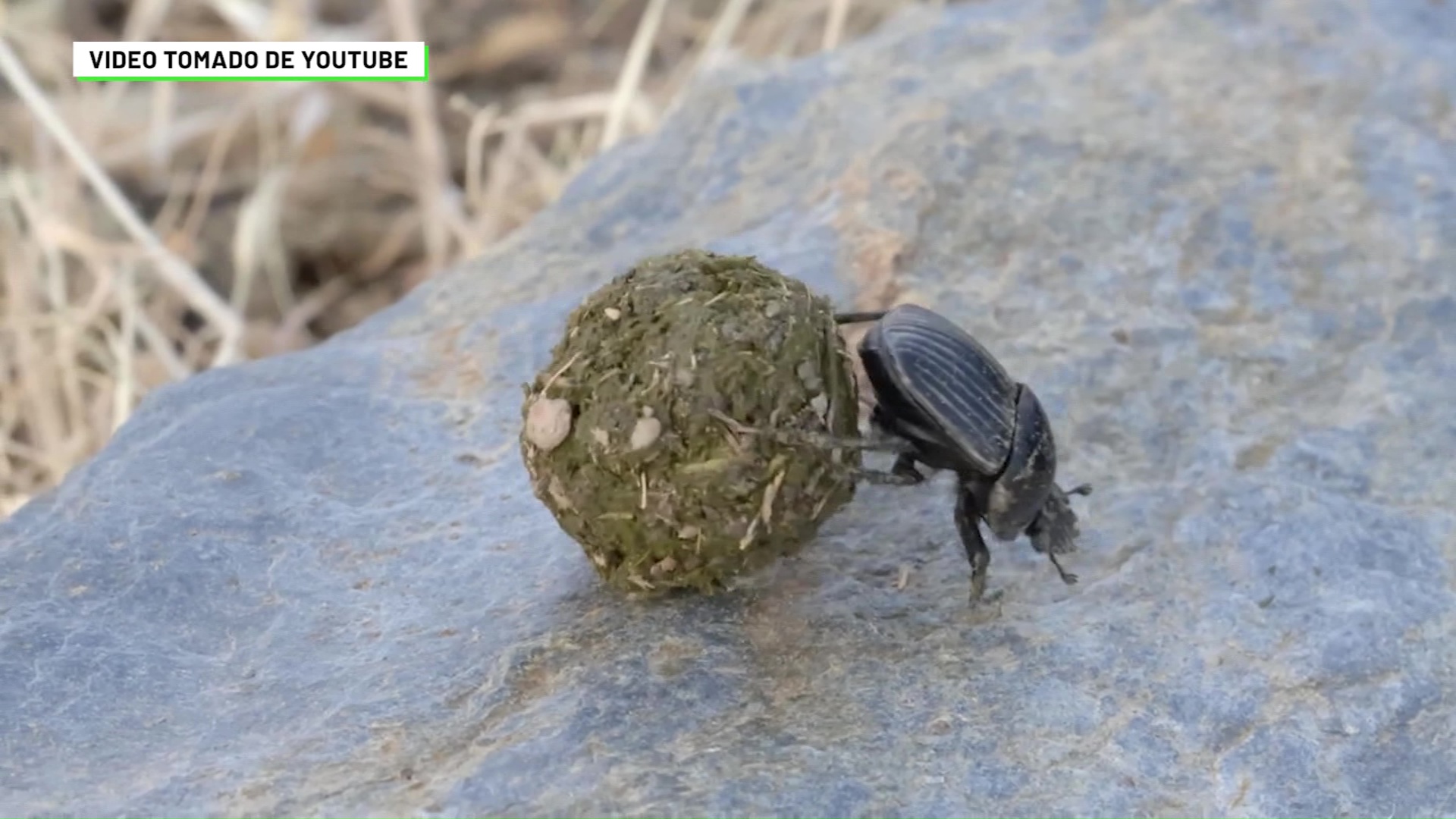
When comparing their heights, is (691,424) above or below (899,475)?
above

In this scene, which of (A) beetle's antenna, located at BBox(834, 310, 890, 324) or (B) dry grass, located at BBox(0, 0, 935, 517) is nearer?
(A) beetle's antenna, located at BBox(834, 310, 890, 324)

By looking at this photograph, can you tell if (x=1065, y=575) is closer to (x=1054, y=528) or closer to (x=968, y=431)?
(x=1054, y=528)

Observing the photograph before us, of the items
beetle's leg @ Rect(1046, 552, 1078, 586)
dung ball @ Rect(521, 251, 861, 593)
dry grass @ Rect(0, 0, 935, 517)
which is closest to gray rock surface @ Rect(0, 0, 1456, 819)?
beetle's leg @ Rect(1046, 552, 1078, 586)

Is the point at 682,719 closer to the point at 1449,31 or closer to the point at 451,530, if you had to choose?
the point at 451,530

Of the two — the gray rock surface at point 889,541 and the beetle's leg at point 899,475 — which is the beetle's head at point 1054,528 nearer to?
the gray rock surface at point 889,541

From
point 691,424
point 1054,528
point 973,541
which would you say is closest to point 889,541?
point 973,541

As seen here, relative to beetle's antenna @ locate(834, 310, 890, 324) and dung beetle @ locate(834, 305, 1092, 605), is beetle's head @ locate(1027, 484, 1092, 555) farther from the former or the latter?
beetle's antenna @ locate(834, 310, 890, 324)

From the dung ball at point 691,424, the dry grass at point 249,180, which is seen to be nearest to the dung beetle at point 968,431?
the dung ball at point 691,424
